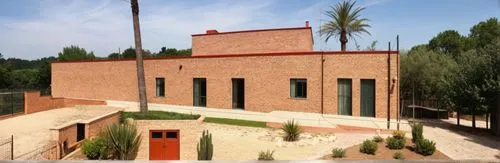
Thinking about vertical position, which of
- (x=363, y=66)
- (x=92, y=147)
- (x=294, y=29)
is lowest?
(x=92, y=147)

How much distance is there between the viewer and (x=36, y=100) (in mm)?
30391

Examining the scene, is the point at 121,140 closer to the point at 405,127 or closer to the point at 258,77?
the point at 258,77

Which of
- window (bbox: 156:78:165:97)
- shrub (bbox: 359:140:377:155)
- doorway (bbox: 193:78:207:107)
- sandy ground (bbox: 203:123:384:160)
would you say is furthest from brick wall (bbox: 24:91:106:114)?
shrub (bbox: 359:140:377:155)

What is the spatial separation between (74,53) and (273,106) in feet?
231

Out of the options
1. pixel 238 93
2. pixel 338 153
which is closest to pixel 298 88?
pixel 238 93

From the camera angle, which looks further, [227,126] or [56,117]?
[56,117]

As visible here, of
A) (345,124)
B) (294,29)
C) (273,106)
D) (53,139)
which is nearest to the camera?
(53,139)

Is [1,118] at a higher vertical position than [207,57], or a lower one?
lower

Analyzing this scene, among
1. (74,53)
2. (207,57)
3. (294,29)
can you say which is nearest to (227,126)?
(207,57)

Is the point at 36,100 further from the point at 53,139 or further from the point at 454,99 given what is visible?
the point at 454,99

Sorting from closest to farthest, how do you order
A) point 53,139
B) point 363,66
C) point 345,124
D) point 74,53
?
point 53,139 < point 345,124 < point 363,66 < point 74,53

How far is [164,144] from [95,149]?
3079 millimetres

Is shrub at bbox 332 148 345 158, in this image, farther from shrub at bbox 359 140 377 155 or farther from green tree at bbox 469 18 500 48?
green tree at bbox 469 18 500 48

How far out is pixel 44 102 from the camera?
31484 mm
